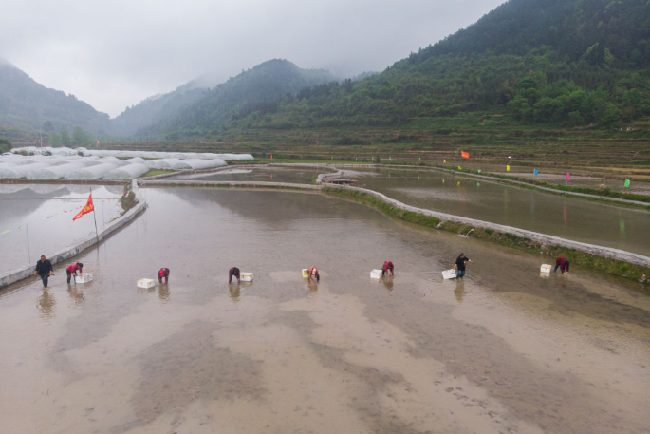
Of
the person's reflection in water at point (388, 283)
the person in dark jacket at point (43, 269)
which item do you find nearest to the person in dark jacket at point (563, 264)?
the person's reflection in water at point (388, 283)

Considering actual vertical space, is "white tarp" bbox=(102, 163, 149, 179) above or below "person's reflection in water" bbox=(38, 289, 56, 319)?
above

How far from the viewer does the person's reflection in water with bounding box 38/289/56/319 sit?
884cm

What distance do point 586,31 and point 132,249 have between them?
138 metres

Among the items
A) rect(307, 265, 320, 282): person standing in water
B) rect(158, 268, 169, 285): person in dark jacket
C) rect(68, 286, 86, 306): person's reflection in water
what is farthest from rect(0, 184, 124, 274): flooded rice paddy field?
rect(307, 265, 320, 282): person standing in water

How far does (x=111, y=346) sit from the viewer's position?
7.42 metres

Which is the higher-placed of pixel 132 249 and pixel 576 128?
pixel 576 128

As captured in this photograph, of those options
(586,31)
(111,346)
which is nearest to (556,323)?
(111,346)

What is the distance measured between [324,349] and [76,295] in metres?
7.18

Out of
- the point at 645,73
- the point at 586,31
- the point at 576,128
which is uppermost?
the point at 586,31

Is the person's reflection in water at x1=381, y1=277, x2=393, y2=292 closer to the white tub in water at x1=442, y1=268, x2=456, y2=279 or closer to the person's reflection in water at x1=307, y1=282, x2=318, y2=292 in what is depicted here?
the white tub in water at x1=442, y1=268, x2=456, y2=279

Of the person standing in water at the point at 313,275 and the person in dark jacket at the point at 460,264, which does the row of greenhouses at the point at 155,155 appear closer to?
the person standing in water at the point at 313,275

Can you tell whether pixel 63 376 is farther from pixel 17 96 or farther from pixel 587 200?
pixel 17 96

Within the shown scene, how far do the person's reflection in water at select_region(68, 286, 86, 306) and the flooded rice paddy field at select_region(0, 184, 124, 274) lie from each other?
3100 millimetres

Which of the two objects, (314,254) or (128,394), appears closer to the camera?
(128,394)
